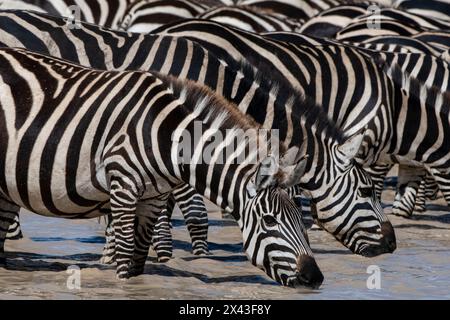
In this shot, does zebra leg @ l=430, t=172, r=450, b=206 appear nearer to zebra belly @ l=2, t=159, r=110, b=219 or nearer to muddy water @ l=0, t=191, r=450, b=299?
muddy water @ l=0, t=191, r=450, b=299

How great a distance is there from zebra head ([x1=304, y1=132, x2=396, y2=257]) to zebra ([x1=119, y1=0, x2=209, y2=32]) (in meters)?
7.00

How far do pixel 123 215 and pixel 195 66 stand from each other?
2.22 m

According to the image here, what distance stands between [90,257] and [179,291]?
4.61 ft

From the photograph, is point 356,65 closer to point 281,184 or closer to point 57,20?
point 57,20

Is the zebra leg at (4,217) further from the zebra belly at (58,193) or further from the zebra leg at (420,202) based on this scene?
the zebra leg at (420,202)

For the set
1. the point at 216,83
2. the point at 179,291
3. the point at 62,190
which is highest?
the point at 216,83

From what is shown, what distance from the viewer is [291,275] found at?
389 inches

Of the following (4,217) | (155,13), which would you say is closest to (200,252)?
(4,217)

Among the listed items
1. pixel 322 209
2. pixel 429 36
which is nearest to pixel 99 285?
pixel 322 209

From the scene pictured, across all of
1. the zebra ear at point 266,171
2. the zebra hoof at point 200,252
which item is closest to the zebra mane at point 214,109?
the zebra ear at point 266,171

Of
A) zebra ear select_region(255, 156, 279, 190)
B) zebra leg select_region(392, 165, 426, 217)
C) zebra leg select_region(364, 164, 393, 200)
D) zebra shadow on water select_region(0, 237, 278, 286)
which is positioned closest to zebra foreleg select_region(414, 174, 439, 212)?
zebra leg select_region(392, 165, 426, 217)

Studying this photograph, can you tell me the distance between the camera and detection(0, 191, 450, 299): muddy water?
10.2 m

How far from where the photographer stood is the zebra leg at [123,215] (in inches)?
398

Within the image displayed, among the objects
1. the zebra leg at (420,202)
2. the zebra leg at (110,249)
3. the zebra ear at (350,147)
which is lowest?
the zebra leg at (110,249)
